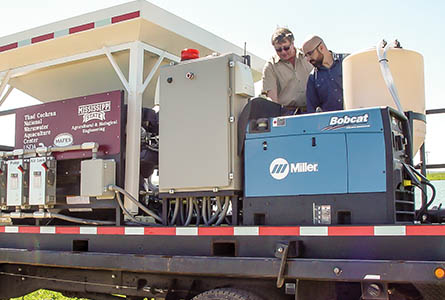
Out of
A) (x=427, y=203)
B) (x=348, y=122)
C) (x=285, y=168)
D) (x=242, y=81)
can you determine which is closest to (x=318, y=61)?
(x=242, y=81)

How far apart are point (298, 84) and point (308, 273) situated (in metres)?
1.79

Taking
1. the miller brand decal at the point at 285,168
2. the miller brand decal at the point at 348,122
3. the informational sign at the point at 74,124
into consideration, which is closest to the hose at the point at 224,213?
the miller brand decal at the point at 285,168

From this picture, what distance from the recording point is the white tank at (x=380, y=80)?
3.86 meters

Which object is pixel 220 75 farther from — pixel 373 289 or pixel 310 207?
pixel 373 289

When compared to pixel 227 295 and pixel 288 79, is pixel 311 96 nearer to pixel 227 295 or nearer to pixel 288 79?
pixel 288 79

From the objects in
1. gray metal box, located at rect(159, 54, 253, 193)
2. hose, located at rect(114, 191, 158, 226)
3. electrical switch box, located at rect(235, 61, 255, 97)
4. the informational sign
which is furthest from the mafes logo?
the informational sign

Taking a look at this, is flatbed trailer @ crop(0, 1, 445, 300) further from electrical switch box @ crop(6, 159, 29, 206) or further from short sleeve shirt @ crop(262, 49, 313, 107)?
short sleeve shirt @ crop(262, 49, 313, 107)

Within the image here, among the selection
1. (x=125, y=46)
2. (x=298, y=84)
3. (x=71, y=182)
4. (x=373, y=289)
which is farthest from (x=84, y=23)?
(x=373, y=289)

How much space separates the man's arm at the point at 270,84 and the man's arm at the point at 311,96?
0.36 meters

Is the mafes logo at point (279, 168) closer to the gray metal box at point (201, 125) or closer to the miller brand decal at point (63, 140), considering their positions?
the gray metal box at point (201, 125)

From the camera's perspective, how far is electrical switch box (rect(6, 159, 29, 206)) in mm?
4758

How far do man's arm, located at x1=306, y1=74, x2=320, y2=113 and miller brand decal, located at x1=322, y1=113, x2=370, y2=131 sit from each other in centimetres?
70

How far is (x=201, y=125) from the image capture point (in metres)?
4.02

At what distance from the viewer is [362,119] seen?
3500 mm
